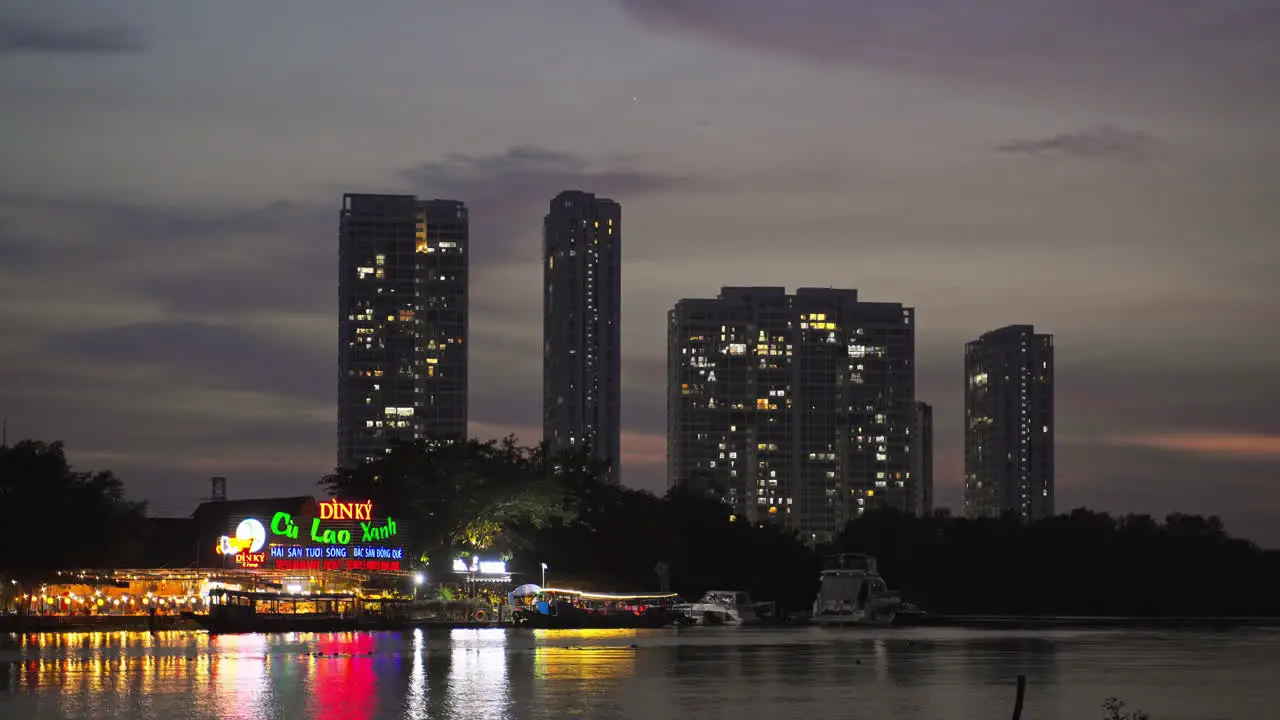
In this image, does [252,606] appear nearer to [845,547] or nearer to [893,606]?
[893,606]

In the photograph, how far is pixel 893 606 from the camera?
100 metres

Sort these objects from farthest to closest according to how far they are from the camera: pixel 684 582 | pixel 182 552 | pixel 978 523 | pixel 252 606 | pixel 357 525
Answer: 1. pixel 978 523
2. pixel 684 582
3. pixel 182 552
4. pixel 357 525
5. pixel 252 606

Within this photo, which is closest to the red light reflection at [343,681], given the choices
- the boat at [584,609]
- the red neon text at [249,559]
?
the red neon text at [249,559]

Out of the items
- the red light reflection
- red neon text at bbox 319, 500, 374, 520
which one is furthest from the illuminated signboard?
the red light reflection

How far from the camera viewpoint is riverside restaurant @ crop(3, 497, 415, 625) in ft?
264

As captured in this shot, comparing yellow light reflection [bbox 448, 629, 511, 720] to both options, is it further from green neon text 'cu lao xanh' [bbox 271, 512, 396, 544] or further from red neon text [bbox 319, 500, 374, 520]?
red neon text [bbox 319, 500, 374, 520]

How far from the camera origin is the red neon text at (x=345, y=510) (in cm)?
8331

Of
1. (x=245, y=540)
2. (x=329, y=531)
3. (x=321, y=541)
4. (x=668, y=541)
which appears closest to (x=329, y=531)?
(x=329, y=531)

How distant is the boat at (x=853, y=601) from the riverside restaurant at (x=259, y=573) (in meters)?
25.0

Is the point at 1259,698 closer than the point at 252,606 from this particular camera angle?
Yes

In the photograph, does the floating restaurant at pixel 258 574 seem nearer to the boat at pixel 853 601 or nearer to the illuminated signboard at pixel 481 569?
the illuminated signboard at pixel 481 569

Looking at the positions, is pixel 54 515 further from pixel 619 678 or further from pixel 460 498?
pixel 619 678

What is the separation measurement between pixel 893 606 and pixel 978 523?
58661 mm

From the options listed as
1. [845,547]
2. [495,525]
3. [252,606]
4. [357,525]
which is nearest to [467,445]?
[495,525]
